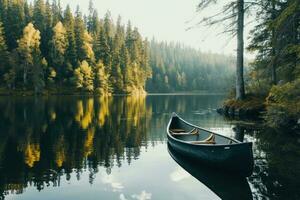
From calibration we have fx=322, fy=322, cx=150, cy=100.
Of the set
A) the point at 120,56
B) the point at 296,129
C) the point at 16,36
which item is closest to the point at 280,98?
the point at 296,129

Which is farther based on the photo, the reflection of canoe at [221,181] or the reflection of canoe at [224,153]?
the reflection of canoe at [224,153]

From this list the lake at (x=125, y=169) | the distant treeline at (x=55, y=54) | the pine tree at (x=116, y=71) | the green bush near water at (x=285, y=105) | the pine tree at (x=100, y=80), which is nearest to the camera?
the lake at (x=125, y=169)

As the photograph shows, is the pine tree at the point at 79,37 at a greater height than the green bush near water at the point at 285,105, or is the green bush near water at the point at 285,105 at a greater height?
the pine tree at the point at 79,37

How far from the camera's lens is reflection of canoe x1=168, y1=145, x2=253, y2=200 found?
9562 millimetres

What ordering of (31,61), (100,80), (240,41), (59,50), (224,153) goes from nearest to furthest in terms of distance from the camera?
1. (224,153)
2. (240,41)
3. (31,61)
4. (59,50)
5. (100,80)

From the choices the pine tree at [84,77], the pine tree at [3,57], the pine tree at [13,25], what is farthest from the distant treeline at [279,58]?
the pine tree at [13,25]

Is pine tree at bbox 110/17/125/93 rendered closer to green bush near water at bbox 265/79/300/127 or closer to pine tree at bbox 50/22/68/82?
pine tree at bbox 50/22/68/82

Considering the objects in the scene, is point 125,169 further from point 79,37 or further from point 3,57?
point 79,37

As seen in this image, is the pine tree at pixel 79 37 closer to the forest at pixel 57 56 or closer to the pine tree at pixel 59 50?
the forest at pixel 57 56

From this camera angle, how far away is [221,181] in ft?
35.5

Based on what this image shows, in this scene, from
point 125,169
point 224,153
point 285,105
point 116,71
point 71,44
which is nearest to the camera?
point 224,153

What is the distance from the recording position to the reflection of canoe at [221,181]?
956 centimetres

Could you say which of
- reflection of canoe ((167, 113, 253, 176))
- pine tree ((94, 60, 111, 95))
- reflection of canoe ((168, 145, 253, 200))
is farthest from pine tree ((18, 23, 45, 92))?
reflection of canoe ((168, 145, 253, 200))

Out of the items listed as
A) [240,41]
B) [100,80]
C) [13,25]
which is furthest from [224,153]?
[13,25]
